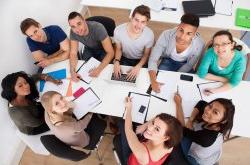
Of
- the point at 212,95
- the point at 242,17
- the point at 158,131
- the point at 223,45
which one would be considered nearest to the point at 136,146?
the point at 158,131

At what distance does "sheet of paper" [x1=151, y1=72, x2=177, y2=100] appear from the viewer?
2.47 meters

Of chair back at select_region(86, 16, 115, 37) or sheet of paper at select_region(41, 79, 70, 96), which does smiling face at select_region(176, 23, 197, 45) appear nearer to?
chair back at select_region(86, 16, 115, 37)

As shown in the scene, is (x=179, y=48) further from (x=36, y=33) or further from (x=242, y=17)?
(x=36, y=33)

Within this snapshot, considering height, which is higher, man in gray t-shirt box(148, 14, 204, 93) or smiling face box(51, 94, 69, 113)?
man in gray t-shirt box(148, 14, 204, 93)

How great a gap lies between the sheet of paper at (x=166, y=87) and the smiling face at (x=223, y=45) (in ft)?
1.60

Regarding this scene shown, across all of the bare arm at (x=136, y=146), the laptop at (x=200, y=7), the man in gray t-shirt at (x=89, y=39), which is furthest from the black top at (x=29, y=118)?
the laptop at (x=200, y=7)

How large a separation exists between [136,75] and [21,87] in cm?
109

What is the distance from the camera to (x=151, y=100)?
8.04ft

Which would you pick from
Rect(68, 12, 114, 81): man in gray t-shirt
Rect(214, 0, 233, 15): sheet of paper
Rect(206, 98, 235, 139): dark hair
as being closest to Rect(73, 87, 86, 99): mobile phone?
Rect(68, 12, 114, 81): man in gray t-shirt

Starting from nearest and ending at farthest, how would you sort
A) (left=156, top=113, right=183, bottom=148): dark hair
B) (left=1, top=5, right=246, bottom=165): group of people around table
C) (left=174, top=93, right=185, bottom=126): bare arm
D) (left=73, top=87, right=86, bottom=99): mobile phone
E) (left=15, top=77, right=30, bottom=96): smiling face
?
(left=156, top=113, right=183, bottom=148): dark hair
(left=1, top=5, right=246, bottom=165): group of people around table
(left=174, top=93, right=185, bottom=126): bare arm
(left=15, top=77, right=30, bottom=96): smiling face
(left=73, top=87, right=86, bottom=99): mobile phone

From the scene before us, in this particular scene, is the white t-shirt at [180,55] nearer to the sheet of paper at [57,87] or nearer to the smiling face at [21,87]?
the sheet of paper at [57,87]

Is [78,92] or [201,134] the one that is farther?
[78,92]

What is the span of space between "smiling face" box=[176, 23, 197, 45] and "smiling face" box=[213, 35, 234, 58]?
8.8 inches

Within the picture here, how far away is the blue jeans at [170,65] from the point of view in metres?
2.97
